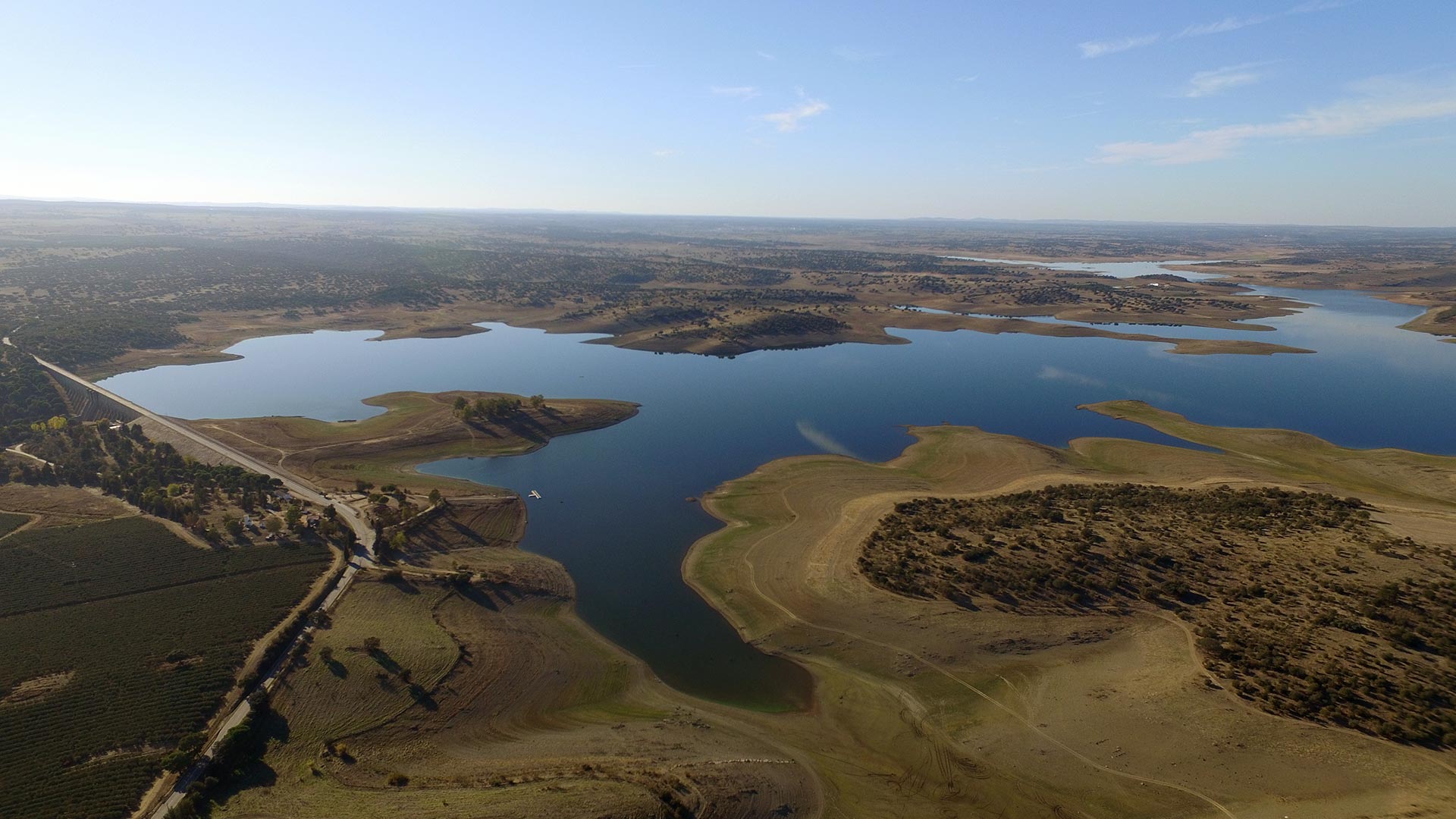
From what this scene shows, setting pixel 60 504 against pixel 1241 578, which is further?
pixel 60 504

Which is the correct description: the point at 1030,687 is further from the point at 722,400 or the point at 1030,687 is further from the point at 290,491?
the point at 722,400

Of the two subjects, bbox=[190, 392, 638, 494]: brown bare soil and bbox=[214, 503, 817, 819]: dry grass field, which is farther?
bbox=[190, 392, 638, 494]: brown bare soil

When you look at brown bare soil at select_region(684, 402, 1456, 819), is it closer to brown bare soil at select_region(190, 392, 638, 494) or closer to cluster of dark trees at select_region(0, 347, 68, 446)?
brown bare soil at select_region(190, 392, 638, 494)

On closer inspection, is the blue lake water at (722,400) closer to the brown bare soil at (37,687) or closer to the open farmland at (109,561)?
the open farmland at (109,561)

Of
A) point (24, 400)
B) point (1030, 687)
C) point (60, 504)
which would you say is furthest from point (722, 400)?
point (24, 400)

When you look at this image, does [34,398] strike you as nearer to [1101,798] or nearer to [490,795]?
[490,795]

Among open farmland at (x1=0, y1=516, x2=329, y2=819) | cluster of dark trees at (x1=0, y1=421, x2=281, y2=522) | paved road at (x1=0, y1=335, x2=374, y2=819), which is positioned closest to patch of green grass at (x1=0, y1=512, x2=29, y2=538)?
open farmland at (x1=0, y1=516, x2=329, y2=819)

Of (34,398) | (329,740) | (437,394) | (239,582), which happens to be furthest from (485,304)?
(329,740)
